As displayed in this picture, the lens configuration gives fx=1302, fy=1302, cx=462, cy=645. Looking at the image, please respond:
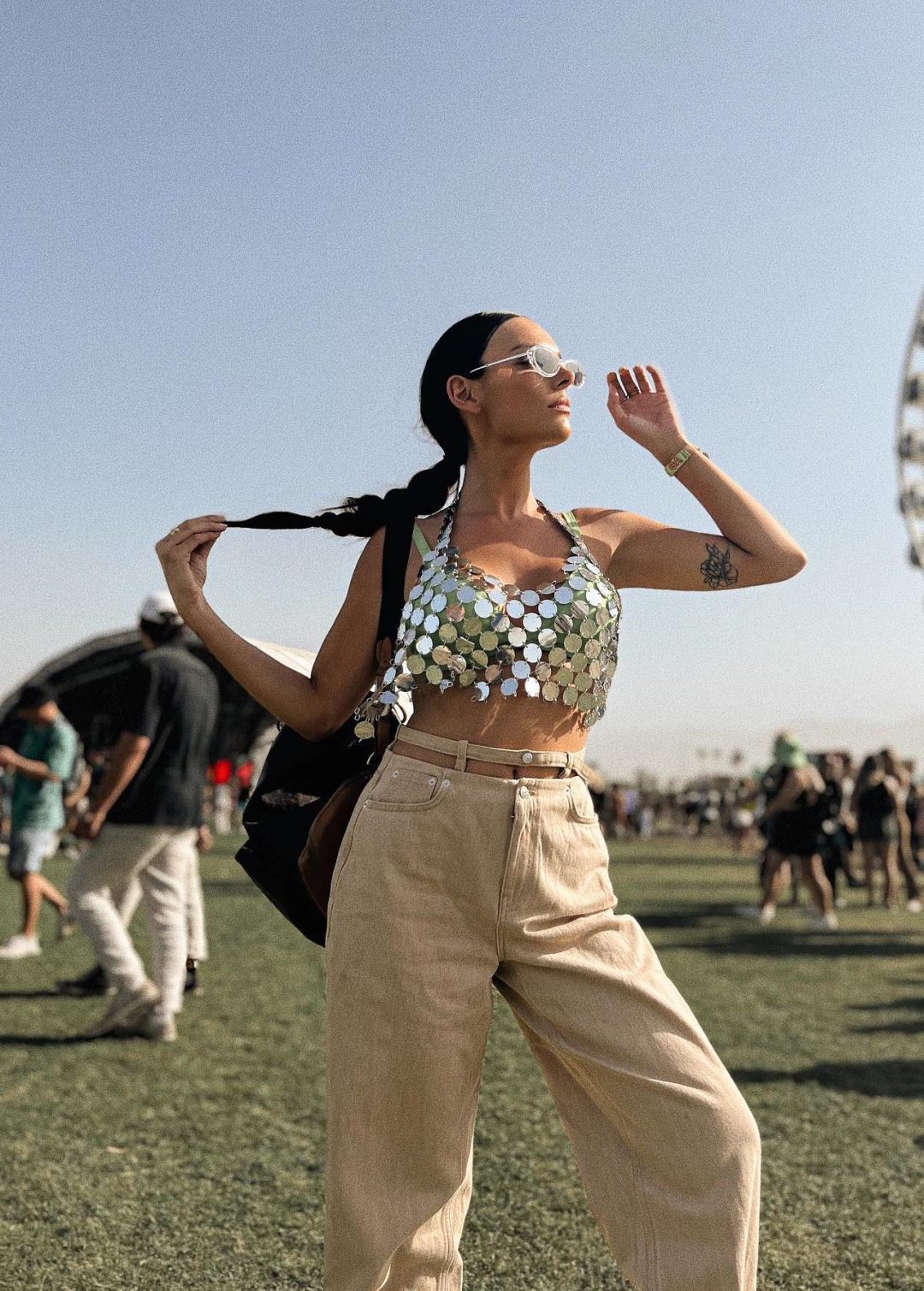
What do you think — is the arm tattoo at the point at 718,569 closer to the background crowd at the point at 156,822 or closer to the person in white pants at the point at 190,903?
the background crowd at the point at 156,822

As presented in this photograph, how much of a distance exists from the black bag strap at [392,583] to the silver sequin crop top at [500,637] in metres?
0.05

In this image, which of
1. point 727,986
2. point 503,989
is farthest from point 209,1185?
point 727,986

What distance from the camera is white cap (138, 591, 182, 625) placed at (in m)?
6.75

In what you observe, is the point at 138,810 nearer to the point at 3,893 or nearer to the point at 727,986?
the point at 727,986

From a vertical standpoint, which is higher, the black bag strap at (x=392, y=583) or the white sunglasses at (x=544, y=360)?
the white sunglasses at (x=544, y=360)

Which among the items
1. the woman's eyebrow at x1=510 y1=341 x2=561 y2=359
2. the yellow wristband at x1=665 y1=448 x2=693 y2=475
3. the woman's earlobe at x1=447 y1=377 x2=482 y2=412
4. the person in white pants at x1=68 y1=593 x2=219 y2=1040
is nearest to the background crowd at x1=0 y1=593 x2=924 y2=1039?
the person in white pants at x1=68 y1=593 x2=219 y2=1040

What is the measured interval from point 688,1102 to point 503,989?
40cm

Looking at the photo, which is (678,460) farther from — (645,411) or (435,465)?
(435,465)

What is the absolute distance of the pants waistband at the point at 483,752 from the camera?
231 cm

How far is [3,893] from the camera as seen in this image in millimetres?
13984

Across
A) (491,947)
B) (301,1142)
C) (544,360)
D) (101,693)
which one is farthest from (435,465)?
(101,693)

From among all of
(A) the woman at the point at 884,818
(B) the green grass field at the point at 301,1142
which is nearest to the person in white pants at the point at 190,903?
(B) the green grass field at the point at 301,1142

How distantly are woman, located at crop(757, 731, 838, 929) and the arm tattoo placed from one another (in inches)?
383

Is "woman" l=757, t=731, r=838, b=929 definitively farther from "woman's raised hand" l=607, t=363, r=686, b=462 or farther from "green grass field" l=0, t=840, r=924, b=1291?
"woman's raised hand" l=607, t=363, r=686, b=462
